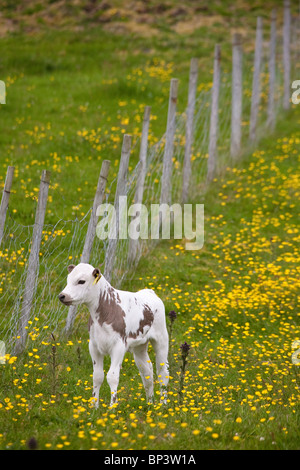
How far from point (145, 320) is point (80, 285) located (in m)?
1.08

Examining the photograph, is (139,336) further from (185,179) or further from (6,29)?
(6,29)

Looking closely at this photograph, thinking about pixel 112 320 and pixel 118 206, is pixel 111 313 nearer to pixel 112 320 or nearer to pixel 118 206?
pixel 112 320

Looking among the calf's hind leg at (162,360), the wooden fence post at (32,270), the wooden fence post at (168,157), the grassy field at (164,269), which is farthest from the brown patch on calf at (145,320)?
the wooden fence post at (168,157)

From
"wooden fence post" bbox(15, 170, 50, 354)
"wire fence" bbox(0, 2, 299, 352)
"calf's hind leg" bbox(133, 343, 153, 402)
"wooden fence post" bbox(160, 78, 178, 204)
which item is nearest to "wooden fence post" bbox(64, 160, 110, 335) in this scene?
"wire fence" bbox(0, 2, 299, 352)

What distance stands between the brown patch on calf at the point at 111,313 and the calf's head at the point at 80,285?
0.18m

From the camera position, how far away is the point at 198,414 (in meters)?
6.64

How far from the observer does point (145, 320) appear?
720 centimetres

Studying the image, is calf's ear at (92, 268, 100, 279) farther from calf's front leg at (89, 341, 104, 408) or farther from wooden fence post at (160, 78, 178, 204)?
wooden fence post at (160, 78, 178, 204)

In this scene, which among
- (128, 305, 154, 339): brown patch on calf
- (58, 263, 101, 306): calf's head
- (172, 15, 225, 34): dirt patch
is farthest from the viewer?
(172, 15, 225, 34): dirt patch

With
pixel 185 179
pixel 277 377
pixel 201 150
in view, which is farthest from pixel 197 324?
pixel 201 150

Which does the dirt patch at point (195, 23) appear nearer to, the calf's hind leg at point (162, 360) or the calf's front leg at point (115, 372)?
the calf's hind leg at point (162, 360)

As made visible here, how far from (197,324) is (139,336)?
2854 millimetres

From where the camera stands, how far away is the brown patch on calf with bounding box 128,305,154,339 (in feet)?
23.2

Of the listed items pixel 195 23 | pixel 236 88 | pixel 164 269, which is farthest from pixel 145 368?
pixel 195 23
